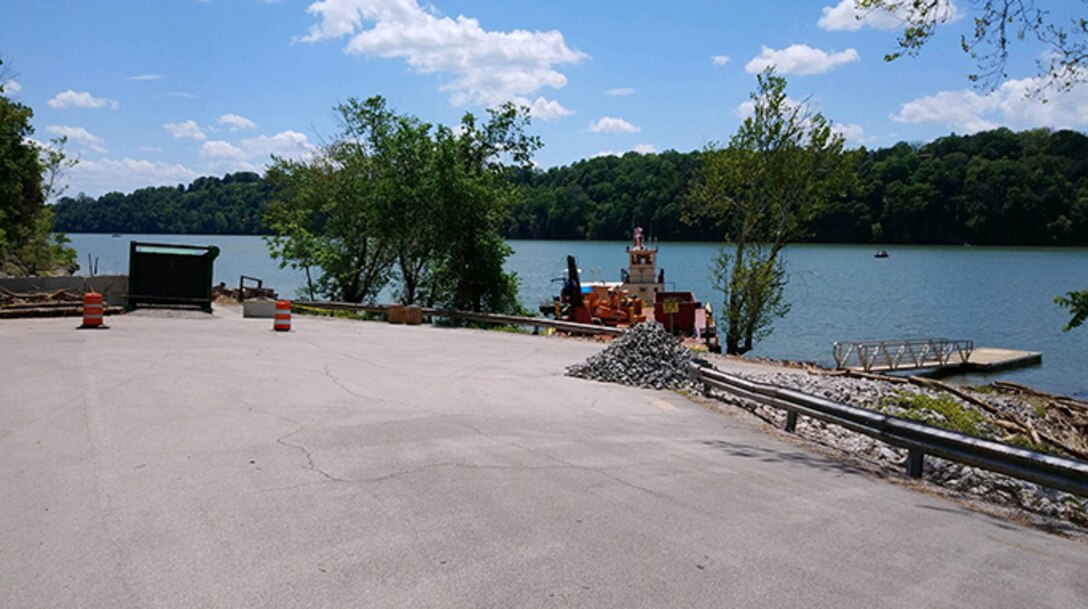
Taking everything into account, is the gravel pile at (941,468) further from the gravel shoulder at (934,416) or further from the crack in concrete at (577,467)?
the crack in concrete at (577,467)

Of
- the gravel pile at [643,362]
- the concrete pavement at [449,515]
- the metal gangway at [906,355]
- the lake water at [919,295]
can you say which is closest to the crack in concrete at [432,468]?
the concrete pavement at [449,515]

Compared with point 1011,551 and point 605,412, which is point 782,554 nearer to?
point 1011,551

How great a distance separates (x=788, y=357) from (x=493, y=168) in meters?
15.6

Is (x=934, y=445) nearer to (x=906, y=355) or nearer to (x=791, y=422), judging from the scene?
(x=791, y=422)

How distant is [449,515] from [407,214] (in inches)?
1185

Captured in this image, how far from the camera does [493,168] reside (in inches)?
1471

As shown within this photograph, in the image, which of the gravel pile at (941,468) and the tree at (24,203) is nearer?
the gravel pile at (941,468)

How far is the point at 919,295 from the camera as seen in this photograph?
72625mm

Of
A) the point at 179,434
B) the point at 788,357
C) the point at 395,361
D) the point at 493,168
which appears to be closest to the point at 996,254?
the point at 788,357

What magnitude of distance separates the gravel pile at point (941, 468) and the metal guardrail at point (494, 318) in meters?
9.82

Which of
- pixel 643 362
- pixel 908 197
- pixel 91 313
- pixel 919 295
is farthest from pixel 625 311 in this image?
pixel 908 197

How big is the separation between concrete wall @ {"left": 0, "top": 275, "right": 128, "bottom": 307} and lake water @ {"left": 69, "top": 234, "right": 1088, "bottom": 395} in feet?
78.2

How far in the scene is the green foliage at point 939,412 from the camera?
13.5 m

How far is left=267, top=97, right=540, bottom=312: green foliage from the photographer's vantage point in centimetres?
3509
